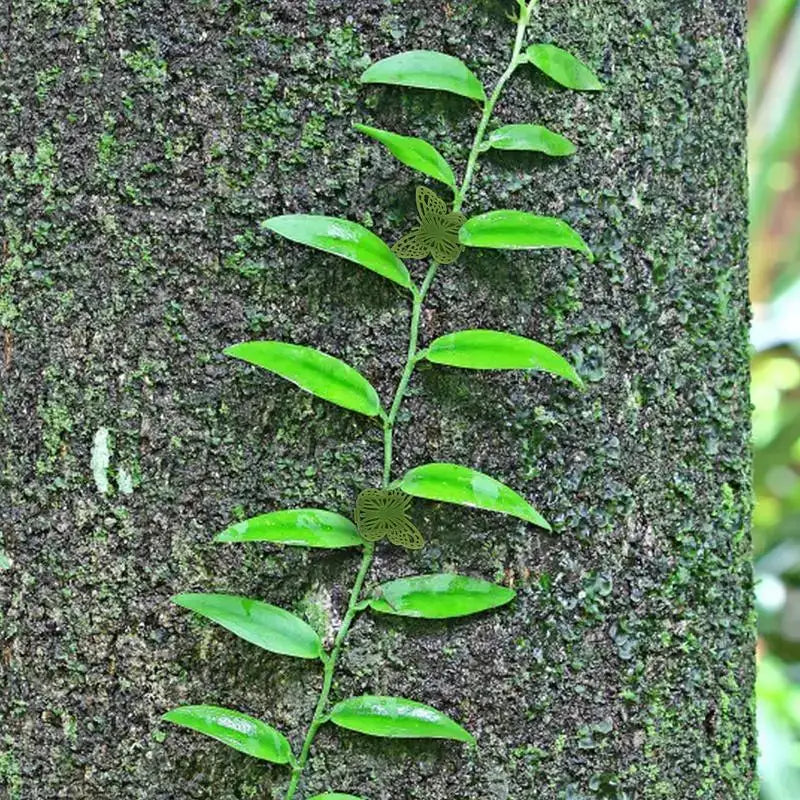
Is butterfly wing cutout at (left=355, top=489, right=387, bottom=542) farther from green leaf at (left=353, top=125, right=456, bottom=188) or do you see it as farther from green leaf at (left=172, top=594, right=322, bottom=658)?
green leaf at (left=353, top=125, right=456, bottom=188)

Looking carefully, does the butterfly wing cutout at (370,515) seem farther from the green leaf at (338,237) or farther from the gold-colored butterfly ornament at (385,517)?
the green leaf at (338,237)

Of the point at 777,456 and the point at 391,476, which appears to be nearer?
the point at 391,476

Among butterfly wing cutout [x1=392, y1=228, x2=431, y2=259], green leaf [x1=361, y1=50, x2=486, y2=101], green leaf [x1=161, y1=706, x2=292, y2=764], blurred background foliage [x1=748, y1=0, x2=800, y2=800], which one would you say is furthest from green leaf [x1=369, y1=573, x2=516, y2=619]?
blurred background foliage [x1=748, y1=0, x2=800, y2=800]

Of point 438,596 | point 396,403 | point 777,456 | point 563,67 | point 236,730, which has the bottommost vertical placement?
point 236,730

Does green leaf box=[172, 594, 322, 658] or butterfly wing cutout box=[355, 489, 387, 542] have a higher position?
butterfly wing cutout box=[355, 489, 387, 542]

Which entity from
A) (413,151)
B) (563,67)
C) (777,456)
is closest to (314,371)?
(413,151)

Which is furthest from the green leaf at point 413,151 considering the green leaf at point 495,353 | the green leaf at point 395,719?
the green leaf at point 395,719

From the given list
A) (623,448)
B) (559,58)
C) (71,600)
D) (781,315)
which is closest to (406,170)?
(559,58)

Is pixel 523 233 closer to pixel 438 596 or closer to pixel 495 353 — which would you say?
pixel 495 353
